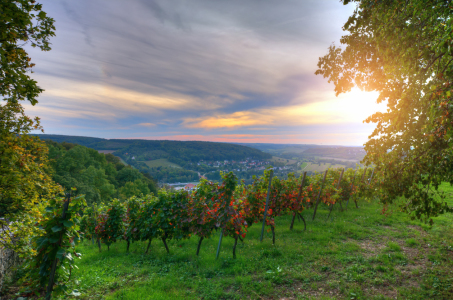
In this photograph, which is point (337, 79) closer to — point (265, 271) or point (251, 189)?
point (251, 189)

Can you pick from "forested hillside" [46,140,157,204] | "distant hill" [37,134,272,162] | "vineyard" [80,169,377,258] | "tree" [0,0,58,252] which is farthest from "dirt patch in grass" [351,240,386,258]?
"distant hill" [37,134,272,162]

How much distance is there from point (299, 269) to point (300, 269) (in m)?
0.03

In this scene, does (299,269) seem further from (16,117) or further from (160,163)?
(160,163)

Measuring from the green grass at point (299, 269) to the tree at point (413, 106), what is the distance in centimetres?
191

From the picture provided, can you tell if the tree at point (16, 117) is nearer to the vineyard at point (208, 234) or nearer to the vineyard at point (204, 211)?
the vineyard at point (208, 234)

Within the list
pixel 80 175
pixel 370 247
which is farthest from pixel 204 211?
pixel 80 175

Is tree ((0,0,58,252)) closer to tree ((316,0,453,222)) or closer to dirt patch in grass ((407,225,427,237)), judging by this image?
tree ((316,0,453,222))

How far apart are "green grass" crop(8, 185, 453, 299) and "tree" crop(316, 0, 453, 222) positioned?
6.28ft

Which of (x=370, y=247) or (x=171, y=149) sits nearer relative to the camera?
(x=370, y=247)

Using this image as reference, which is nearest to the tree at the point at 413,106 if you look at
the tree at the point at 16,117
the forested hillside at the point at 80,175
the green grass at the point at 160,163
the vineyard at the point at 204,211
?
the vineyard at the point at 204,211

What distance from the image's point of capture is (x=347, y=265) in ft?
18.1

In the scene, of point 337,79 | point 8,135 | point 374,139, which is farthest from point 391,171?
point 8,135

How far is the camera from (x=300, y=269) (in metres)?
5.39

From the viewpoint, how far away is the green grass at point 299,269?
4453mm
